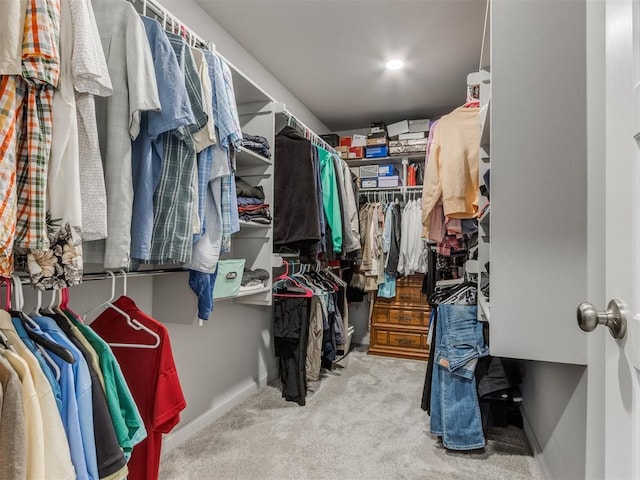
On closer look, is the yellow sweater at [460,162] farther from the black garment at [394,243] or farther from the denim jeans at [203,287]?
the black garment at [394,243]

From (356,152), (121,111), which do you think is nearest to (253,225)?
(121,111)

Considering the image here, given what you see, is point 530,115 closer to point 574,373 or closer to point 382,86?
point 574,373

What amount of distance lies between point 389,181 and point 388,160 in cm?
23

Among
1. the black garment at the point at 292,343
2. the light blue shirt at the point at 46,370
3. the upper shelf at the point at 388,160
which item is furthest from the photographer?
the upper shelf at the point at 388,160

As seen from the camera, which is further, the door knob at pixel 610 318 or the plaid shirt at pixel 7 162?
the plaid shirt at pixel 7 162

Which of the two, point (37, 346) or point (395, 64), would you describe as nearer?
point (37, 346)

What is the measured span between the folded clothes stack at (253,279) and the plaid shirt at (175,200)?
823 mm

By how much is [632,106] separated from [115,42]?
134 centimetres

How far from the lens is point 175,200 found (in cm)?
127

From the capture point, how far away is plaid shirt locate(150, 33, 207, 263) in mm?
1260

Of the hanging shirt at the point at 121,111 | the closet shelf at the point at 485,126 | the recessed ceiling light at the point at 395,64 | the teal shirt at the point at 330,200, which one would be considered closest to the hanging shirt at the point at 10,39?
the hanging shirt at the point at 121,111

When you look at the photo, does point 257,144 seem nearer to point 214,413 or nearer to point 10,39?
point 10,39

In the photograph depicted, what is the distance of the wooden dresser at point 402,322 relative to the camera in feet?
12.1

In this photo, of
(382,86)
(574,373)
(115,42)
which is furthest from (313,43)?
(574,373)
